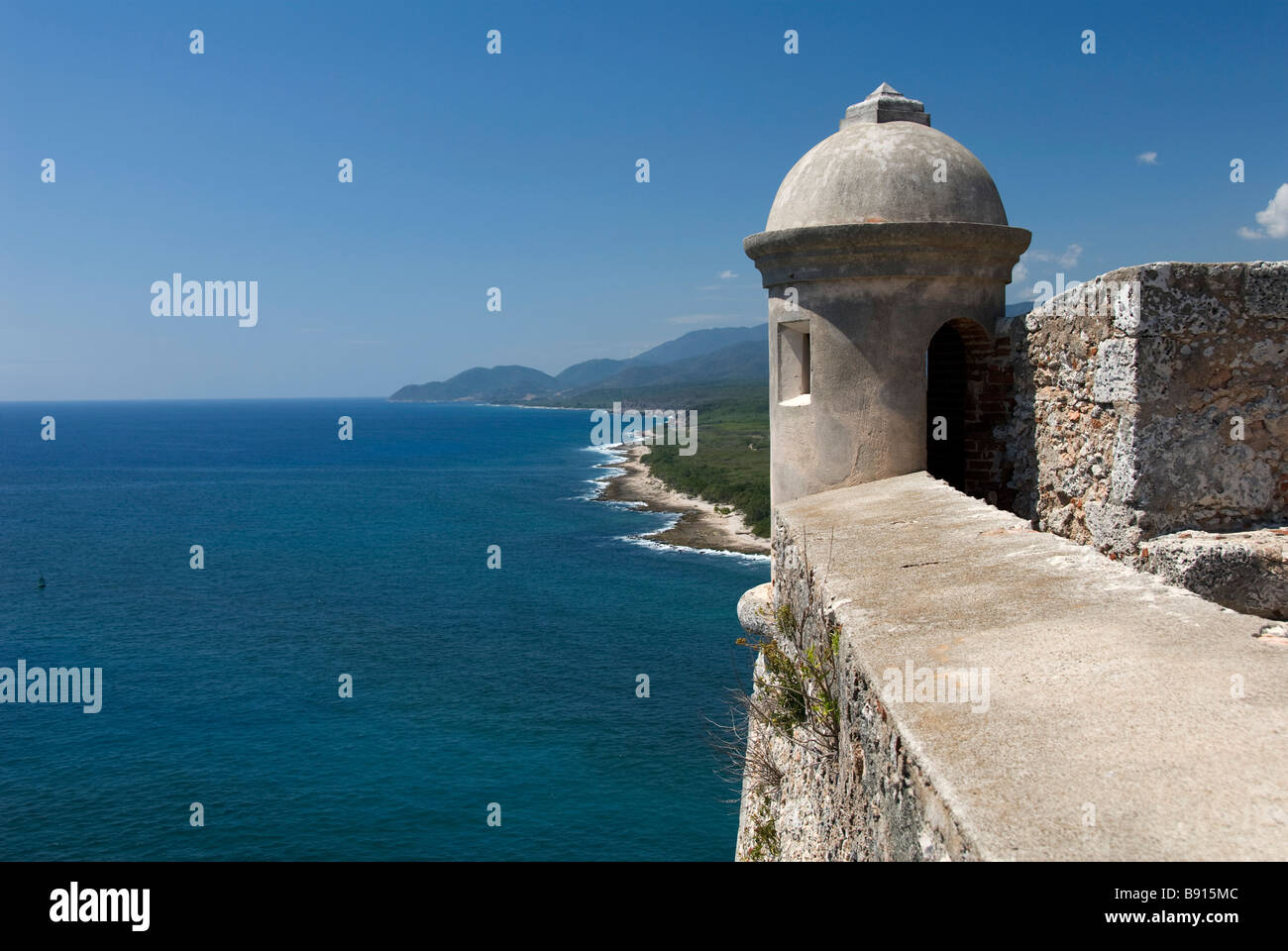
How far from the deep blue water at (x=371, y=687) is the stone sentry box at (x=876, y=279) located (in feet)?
8.45

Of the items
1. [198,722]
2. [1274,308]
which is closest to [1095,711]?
[1274,308]

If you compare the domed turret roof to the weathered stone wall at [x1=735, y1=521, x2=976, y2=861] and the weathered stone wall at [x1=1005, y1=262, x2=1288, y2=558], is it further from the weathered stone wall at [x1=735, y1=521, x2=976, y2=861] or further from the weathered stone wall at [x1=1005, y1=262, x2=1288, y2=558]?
the weathered stone wall at [x1=735, y1=521, x2=976, y2=861]

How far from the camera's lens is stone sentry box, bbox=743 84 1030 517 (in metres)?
7.27

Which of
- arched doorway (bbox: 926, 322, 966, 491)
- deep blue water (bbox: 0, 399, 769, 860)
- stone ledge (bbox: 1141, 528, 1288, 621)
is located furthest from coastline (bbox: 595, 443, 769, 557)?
stone ledge (bbox: 1141, 528, 1288, 621)

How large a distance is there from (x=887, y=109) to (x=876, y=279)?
1627 mm

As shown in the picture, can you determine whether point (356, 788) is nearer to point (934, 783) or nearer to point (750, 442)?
point (934, 783)

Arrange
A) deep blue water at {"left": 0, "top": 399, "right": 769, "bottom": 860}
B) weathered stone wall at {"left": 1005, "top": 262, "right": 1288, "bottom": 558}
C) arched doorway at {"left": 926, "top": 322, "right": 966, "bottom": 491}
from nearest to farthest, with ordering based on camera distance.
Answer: weathered stone wall at {"left": 1005, "top": 262, "right": 1288, "bottom": 558}, arched doorway at {"left": 926, "top": 322, "right": 966, "bottom": 491}, deep blue water at {"left": 0, "top": 399, "right": 769, "bottom": 860}

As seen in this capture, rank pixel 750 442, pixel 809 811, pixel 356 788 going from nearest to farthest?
pixel 809 811, pixel 356 788, pixel 750 442

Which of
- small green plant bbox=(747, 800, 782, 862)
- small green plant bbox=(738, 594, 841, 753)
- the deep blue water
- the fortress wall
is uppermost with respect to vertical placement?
the fortress wall

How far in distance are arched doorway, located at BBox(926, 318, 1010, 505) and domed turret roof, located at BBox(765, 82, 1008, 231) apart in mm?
925

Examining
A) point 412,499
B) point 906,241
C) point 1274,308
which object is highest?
point 906,241

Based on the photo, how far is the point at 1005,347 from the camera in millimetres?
7520
